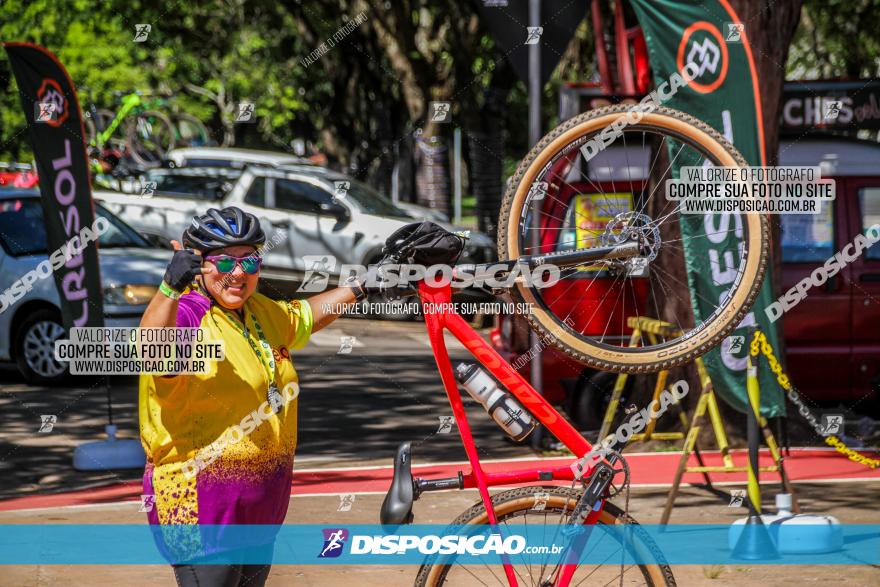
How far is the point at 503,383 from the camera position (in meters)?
4.14

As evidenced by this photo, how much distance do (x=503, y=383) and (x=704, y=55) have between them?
4546mm

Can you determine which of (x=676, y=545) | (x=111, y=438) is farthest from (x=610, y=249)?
(x=111, y=438)

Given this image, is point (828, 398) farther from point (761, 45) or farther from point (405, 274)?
point (405, 274)

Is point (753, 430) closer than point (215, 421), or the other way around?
point (215, 421)

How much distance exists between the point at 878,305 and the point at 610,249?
24.7 feet

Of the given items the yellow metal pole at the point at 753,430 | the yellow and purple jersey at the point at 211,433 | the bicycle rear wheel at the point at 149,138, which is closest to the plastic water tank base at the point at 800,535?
the yellow metal pole at the point at 753,430

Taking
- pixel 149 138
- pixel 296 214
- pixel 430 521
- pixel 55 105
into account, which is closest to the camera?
pixel 430 521

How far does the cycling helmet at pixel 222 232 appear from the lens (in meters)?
4.16

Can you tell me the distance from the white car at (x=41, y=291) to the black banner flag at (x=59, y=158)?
2.69 metres

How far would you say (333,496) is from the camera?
27.3ft

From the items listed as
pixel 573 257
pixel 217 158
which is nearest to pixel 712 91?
pixel 573 257

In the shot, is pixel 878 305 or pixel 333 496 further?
pixel 878 305

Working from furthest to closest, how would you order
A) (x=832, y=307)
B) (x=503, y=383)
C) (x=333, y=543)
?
(x=832, y=307) < (x=333, y=543) < (x=503, y=383)

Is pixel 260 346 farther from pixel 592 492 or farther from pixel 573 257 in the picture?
pixel 592 492
